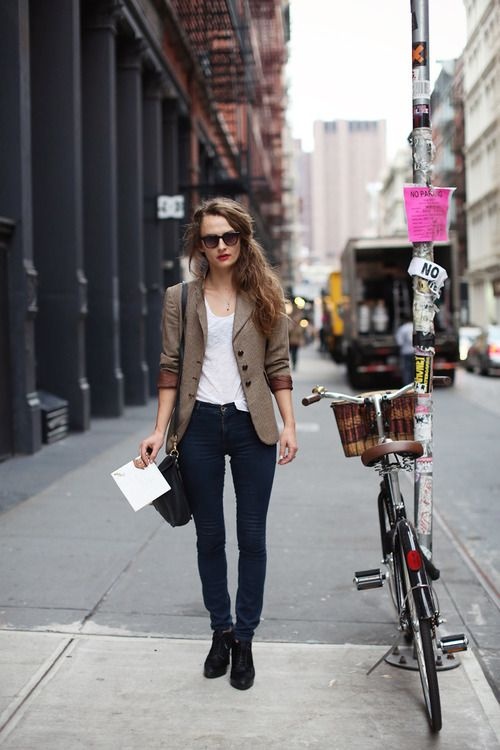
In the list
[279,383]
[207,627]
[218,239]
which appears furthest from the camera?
[207,627]

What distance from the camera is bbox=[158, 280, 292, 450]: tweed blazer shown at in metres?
4.16

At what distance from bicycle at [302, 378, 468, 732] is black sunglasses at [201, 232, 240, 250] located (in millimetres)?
719

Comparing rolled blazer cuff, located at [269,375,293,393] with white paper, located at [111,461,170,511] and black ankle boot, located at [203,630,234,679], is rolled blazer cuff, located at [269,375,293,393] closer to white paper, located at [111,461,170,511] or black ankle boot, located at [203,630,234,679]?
white paper, located at [111,461,170,511]

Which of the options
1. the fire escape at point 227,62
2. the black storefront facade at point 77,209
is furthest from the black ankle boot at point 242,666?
the fire escape at point 227,62

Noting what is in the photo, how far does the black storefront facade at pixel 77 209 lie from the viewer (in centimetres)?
1066

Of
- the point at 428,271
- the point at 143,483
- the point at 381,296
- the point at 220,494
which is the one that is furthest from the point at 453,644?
the point at 381,296

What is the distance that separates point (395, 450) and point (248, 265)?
3.25 ft

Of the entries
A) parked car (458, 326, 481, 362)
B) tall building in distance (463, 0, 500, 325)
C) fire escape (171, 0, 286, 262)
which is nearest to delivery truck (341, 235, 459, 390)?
fire escape (171, 0, 286, 262)

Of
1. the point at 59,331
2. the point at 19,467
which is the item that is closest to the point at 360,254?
the point at 59,331

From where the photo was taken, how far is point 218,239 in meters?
4.16

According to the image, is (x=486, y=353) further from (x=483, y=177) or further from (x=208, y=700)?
(x=483, y=177)

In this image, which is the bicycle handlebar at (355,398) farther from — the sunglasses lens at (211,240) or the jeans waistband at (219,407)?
the sunglasses lens at (211,240)

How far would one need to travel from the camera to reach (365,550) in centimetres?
675

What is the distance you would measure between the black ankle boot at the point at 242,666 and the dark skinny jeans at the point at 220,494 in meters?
0.04
